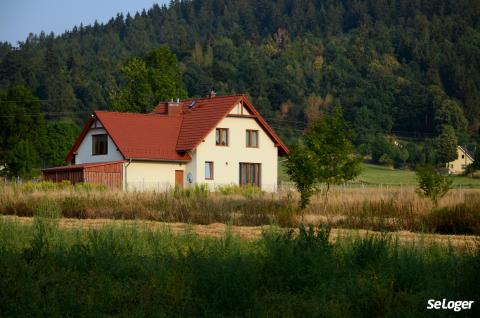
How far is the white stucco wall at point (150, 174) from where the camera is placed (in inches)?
2266

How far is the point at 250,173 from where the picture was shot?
6275cm

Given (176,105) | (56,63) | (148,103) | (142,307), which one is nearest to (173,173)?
(176,105)

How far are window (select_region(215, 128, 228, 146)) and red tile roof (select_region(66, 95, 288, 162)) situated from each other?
97 centimetres

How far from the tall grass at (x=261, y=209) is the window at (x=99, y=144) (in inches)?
687

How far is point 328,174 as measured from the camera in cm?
4284

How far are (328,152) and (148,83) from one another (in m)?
33.4

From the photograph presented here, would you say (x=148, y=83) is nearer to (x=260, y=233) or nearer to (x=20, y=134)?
(x=20, y=134)

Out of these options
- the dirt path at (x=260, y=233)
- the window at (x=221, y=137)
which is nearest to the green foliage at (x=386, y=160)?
the window at (x=221, y=137)

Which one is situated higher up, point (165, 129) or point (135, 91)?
point (135, 91)

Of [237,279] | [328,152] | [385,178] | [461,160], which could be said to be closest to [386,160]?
[461,160]

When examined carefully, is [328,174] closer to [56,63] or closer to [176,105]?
[176,105]

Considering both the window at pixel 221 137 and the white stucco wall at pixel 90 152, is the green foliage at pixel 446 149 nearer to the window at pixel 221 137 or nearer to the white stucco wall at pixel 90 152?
the window at pixel 221 137

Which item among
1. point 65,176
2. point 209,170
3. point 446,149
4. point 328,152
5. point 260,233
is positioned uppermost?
point 446,149

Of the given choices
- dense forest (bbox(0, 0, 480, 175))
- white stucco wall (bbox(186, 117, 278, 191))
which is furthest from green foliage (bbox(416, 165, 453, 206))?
dense forest (bbox(0, 0, 480, 175))
